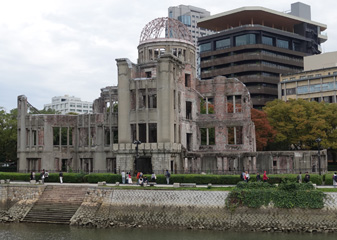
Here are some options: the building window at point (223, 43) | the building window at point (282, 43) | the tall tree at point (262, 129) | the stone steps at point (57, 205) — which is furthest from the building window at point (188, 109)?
the building window at point (282, 43)

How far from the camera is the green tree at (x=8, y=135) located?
67.8m

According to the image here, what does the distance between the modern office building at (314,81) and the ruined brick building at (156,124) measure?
37.9 m

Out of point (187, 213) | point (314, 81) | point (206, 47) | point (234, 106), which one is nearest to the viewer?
point (187, 213)

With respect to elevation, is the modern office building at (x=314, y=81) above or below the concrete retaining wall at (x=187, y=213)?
above

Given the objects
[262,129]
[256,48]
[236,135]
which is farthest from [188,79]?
[256,48]

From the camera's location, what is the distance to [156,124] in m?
56.3

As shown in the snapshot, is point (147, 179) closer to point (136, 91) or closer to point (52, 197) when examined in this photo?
point (52, 197)

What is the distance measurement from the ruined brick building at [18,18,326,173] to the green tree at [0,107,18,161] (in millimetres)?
4832

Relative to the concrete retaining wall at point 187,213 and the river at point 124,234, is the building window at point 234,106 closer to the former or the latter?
the concrete retaining wall at point 187,213

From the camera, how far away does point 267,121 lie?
72750mm

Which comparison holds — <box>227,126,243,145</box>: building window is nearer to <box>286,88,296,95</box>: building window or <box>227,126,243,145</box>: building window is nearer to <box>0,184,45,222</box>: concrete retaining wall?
<box>0,184,45,222</box>: concrete retaining wall

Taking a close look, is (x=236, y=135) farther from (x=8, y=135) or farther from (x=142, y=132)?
(x=8, y=135)

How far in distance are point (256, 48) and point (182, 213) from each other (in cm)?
8149

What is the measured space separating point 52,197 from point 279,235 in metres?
19.9
